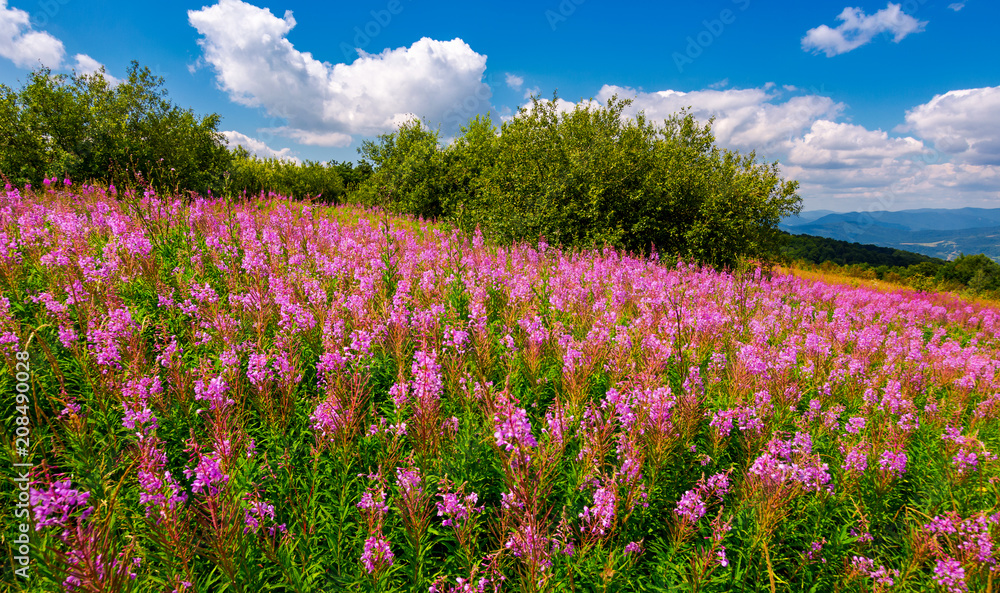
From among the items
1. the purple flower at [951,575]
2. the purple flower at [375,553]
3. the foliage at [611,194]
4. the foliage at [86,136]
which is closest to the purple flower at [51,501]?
the purple flower at [375,553]

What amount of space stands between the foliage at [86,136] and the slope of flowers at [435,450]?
20.0 m

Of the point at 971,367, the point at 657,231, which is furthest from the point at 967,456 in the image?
the point at 657,231

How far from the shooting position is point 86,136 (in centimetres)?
2534

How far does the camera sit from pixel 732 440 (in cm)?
400

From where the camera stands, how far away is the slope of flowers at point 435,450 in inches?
88.4

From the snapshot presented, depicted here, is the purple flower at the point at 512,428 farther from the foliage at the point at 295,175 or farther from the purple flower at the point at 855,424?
the foliage at the point at 295,175

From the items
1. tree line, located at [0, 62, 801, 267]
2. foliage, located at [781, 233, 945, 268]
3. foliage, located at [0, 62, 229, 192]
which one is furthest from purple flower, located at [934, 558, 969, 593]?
foliage, located at [781, 233, 945, 268]

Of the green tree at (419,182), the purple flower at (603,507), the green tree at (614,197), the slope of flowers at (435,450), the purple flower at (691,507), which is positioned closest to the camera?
the slope of flowers at (435,450)

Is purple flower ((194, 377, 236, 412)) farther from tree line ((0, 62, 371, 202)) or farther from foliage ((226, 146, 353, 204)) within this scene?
foliage ((226, 146, 353, 204))

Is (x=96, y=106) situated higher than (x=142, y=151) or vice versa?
(x=96, y=106)

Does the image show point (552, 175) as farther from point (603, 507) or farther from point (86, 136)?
point (86, 136)

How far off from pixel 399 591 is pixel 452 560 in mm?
372

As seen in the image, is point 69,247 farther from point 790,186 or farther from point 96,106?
point 96,106

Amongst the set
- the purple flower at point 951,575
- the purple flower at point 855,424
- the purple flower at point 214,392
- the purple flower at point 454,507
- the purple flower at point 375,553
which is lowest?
the purple flower at point 951,575
